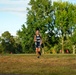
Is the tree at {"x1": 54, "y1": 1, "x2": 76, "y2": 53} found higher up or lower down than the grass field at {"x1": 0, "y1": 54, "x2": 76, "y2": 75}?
higher up

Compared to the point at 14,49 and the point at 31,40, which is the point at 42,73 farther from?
the point at 14,49

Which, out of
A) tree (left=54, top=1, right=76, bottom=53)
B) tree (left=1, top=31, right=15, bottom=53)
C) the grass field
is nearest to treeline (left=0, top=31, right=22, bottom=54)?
tree (left=1, top=31, right=15, bottom=53)

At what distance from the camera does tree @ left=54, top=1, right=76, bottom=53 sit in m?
94.1

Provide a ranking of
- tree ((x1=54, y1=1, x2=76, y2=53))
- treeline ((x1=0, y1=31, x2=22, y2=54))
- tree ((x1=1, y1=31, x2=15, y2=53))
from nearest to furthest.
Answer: tree ((x1=54, y1=1, x2=76, y2=53)) < treeline ((x1=0, y1=31, x2=22, y2=54)) < tree ((x1=1, y1=31, x2=15, y2=53))

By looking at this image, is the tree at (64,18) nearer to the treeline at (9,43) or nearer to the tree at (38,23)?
the tree at (38,23)

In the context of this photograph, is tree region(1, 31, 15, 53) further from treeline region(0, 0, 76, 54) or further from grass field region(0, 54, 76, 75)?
grass field region(0, 54, 76, 75)

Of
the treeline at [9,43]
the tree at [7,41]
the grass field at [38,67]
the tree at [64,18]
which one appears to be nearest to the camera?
the grass field at [38,67]

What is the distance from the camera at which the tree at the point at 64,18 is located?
94.1m

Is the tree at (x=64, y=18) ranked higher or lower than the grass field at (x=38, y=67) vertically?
higher

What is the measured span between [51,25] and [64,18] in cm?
548

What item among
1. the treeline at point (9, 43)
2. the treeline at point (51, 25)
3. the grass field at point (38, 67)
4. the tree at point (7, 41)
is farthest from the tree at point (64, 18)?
the grass field at point (38, 67)

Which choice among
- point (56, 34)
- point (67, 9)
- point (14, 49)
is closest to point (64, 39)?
point (56, 34)

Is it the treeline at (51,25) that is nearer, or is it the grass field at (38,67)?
the grass field at (38,67)

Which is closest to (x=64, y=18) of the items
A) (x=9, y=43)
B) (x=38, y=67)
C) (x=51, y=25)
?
(x=51, y=25)
